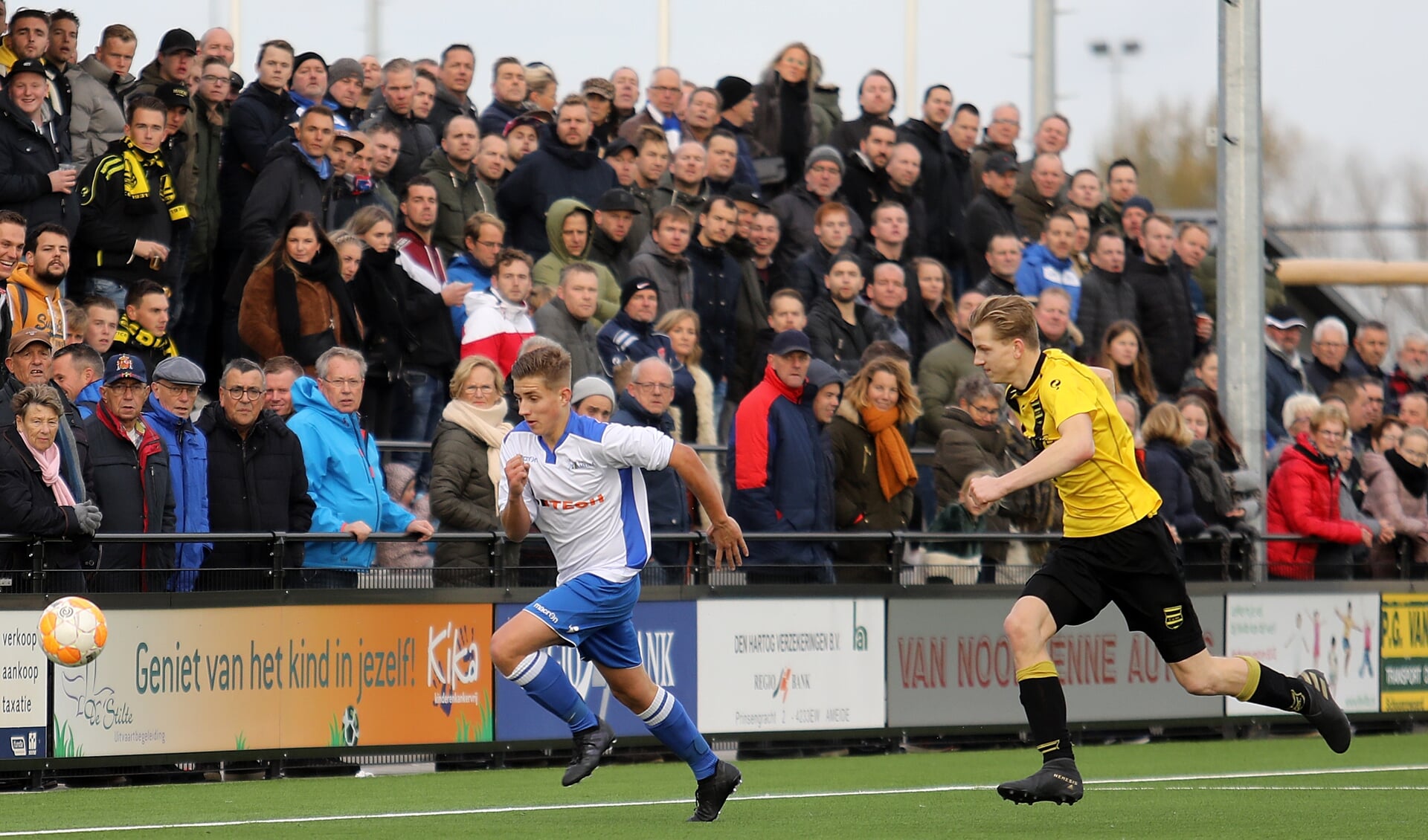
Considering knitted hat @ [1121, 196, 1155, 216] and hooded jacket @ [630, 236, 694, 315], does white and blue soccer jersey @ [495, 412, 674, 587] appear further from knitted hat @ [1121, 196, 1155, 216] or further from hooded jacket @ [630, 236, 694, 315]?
knitted hat @ [1121, 196, 1155, 216]

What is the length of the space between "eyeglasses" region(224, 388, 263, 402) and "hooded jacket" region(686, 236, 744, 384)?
462cm

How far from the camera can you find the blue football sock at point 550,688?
917cm

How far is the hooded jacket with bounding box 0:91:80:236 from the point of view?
504 inches

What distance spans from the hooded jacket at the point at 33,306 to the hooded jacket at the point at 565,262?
3.75 meters

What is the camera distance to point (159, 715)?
11.4 m

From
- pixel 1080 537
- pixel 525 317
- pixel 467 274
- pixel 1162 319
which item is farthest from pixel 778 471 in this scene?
pixel 1162 319

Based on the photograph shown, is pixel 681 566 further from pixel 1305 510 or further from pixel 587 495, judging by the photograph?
pixel 1305 510

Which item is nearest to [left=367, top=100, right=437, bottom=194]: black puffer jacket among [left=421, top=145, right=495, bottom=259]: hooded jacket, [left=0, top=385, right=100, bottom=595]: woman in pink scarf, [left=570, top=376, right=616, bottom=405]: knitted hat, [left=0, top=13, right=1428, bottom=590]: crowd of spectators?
[left=0, top=13, right=1428, bottom=590]: crowd of spectators

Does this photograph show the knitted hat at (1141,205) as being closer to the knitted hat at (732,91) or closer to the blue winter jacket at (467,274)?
the knitted hat at (732,91)

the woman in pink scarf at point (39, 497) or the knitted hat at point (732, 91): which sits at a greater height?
the knitted hat at point (732, 91)

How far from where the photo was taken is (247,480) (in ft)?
39.0

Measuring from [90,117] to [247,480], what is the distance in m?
3.45

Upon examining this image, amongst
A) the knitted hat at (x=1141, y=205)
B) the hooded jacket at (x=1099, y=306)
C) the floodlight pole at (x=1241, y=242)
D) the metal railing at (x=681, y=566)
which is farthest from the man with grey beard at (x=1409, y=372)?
the floodlight pole at (x=1241, y=242)

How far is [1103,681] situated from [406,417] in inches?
213
